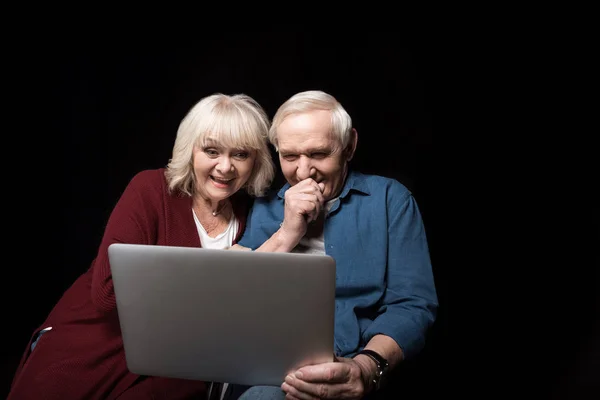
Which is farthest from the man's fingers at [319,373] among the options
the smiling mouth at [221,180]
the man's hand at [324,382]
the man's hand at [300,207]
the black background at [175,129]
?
the black background at [175,129]

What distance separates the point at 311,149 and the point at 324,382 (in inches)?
28.1

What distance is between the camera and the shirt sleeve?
1.72 m

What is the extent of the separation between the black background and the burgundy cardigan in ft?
2.75

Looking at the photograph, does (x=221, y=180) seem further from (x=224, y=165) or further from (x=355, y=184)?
(x=355, y=184)

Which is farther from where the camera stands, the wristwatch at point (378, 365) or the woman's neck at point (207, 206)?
the woman's neck at point (207, 206)

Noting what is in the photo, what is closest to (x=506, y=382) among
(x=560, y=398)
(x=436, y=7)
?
→ (x=560, y=398)

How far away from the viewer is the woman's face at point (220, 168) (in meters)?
1.90

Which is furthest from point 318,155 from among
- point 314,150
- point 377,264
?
point 377,264

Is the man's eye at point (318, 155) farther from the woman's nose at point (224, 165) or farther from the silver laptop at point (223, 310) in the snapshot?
the silver laptop at point (223, 310)

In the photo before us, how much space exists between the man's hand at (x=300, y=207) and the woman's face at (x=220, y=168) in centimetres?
19

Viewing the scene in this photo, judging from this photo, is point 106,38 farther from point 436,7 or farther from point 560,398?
point 560,398

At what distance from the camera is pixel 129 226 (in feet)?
5.95

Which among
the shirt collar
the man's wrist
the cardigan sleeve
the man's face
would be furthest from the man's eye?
the man's wrist

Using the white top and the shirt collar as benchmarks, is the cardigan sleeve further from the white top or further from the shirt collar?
the shirt collar
